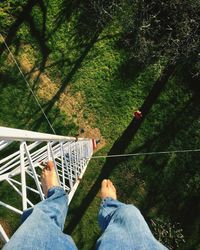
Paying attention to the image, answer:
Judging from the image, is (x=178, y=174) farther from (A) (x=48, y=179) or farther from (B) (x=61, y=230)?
(B) (x=61, y=230)

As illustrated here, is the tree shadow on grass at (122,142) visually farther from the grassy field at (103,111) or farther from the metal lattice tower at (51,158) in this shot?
the metal lattice tower at (51,158)

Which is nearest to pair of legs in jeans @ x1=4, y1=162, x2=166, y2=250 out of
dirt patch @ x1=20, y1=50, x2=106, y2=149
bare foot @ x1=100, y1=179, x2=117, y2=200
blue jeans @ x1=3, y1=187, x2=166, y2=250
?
blue jeans @ x1=3, y1=187, x2=166, y2=250

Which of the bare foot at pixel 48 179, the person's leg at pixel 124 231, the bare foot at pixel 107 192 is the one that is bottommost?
the bare foot at pixel 48 179

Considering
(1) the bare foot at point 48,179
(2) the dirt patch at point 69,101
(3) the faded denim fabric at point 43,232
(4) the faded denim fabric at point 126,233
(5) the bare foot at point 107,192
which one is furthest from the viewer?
(2) the dirt patch at point 69,101

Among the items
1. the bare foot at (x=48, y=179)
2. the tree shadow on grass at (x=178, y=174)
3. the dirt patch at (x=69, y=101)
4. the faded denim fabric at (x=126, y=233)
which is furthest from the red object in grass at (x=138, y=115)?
the faded denim fabric at (x=126, y=233)

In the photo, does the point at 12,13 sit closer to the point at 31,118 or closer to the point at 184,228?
the point at 31,118

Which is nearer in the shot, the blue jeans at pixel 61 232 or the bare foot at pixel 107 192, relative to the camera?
the blue jeans at pixel 61 232

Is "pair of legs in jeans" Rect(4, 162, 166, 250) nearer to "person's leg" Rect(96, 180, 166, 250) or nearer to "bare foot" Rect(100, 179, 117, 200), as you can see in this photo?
"person's leg" Rect(96, 180, 166, 250)

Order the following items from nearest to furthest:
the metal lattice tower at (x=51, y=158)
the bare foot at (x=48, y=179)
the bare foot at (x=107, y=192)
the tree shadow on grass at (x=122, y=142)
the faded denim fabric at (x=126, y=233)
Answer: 1. the faded denim fabric at (x=126, y=233)
2. the bare foot at (x=48, y=179)
3. the bare foot at (x=107, y=192)
4. the metal lattice tower at (x=51, y=158)
5. the tree shadow on grass at (x=122, y=142)

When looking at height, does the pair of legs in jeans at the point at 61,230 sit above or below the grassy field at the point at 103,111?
above
